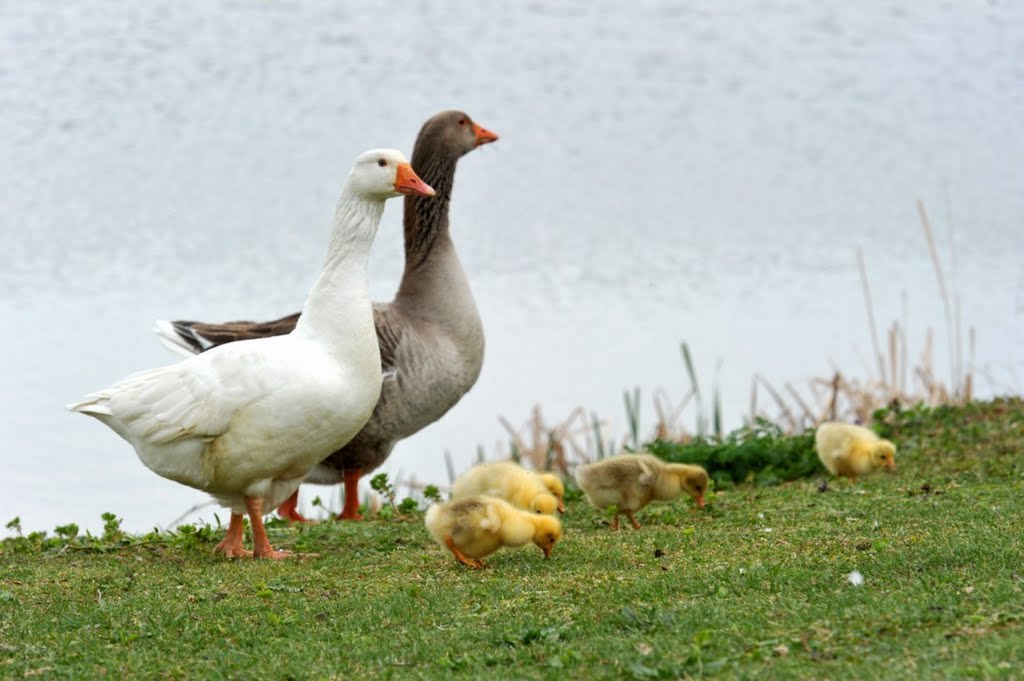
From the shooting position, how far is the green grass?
4289 millimetres

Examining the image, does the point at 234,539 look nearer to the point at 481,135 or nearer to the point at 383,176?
the point at 383,176

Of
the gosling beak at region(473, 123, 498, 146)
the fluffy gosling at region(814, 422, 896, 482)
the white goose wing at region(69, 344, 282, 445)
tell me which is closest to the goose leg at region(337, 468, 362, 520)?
the white goose wing at region(69, 344, 282, 445)

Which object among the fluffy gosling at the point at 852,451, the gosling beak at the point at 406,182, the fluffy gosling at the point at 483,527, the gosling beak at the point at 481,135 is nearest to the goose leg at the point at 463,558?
the fluffy gosling at the point at 483,527

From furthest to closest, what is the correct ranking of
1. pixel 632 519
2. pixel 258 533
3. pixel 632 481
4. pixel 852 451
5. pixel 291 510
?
pixel 291 510 < pixel 852 451 < pixel 632 519 < pixel 632 481 < pixel 258 533

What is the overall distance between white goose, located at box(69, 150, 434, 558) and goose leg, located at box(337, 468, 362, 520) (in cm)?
212

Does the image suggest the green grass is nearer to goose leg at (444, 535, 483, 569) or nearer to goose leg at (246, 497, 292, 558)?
goose leg at (444, 535, 483, 569)

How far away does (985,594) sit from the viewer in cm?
469

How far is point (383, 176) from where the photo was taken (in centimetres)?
675

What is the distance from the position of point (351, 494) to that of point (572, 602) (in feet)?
13.7

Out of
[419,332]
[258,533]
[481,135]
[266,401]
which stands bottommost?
[258,533]

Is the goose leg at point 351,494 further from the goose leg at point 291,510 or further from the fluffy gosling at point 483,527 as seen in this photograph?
the fluffy gosling at point 483,527

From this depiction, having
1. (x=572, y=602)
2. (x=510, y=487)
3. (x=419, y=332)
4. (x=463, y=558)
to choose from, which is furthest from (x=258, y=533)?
(x=419, y=332)

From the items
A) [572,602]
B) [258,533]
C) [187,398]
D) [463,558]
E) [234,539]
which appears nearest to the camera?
[572,602]

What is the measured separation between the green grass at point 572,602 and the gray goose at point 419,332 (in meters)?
1.56
